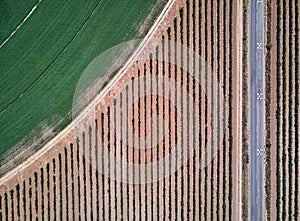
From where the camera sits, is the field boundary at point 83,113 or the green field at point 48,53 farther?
the green field at point 48,53

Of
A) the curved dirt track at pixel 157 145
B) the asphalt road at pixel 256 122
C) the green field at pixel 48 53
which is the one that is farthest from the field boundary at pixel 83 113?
the asphalt road at pixel 256 122

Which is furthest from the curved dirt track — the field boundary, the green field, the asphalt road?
the green field

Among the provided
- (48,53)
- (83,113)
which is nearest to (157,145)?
(83,113)

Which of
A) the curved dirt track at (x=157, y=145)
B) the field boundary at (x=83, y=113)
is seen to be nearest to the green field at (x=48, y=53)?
the field boundary at (x=83, y=113)

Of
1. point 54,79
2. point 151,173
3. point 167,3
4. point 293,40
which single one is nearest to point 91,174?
point 151,173

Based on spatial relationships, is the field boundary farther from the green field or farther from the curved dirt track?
the green field

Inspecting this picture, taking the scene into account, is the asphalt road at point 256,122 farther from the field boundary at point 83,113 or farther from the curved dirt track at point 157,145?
the field boundary at point 83,113

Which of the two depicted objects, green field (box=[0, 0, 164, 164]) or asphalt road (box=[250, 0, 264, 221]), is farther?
green field (box=[0, 0, 164, 164])

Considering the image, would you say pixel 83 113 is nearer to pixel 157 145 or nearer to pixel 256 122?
pixel 157 145

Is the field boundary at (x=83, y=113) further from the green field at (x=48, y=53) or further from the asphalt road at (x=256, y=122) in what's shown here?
the asphalt road at (x=256, y=122)
